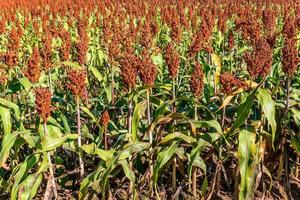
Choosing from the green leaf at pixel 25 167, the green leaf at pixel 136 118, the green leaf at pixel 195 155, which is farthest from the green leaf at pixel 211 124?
the green leaf at pixel 25 167

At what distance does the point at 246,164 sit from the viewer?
2730 mm

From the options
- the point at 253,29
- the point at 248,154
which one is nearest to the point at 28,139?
the point at 248,154

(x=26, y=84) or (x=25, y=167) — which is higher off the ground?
(x=26, y=84)

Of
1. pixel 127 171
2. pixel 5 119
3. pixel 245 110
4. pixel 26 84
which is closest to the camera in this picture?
pixel 245 110

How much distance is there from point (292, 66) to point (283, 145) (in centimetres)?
63

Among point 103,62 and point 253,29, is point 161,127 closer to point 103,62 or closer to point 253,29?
point 253,29

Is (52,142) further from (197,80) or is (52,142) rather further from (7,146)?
(197,80)

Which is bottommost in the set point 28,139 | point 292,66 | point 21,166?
point 21,166

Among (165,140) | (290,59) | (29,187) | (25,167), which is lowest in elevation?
(29,187)

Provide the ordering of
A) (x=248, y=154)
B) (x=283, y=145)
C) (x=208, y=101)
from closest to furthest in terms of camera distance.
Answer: (x=248, y=154)
(x=283, y=145)
(x=208, y=101)

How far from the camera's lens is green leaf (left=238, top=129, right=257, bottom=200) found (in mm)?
2730

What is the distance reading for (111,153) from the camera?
10.0ft

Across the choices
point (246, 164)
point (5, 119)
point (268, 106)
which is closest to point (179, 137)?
point (246, 164)

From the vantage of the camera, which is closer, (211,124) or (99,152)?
(211,124)
